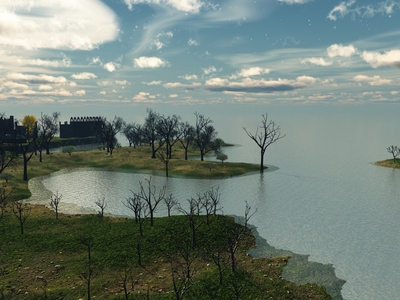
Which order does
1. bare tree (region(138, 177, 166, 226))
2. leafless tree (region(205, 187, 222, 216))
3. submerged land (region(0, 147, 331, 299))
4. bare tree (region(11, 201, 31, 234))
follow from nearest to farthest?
1. submerged land (region(0, 147, 331, 299))
2. bare tree (region(11, 201, 31, 234))
3. bare tree (region(138, 177, 166, 226))
4. leafless tree (region(205, 187, 222, 216))

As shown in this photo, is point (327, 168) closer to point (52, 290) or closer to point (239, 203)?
point (239, 203)

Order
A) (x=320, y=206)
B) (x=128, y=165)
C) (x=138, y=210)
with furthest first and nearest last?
1. (x=128, y=165)
2. (x=320, y=206)
3. (x=138, y=210)

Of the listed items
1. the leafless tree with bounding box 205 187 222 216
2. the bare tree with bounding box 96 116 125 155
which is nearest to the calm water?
the leafless tree with bounding box 205 187 222 216

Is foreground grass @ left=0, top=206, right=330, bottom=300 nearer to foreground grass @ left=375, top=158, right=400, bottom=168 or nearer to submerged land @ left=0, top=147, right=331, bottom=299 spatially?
submerged land @ left=0, top=147, right=331, bottom=299

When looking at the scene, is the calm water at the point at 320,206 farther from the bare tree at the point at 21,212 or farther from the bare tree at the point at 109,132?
the bare tree at the point at 109,132

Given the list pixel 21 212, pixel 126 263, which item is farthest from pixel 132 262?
pixel 21 212

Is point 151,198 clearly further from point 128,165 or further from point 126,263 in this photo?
point 128,165

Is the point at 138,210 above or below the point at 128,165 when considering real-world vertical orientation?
below
